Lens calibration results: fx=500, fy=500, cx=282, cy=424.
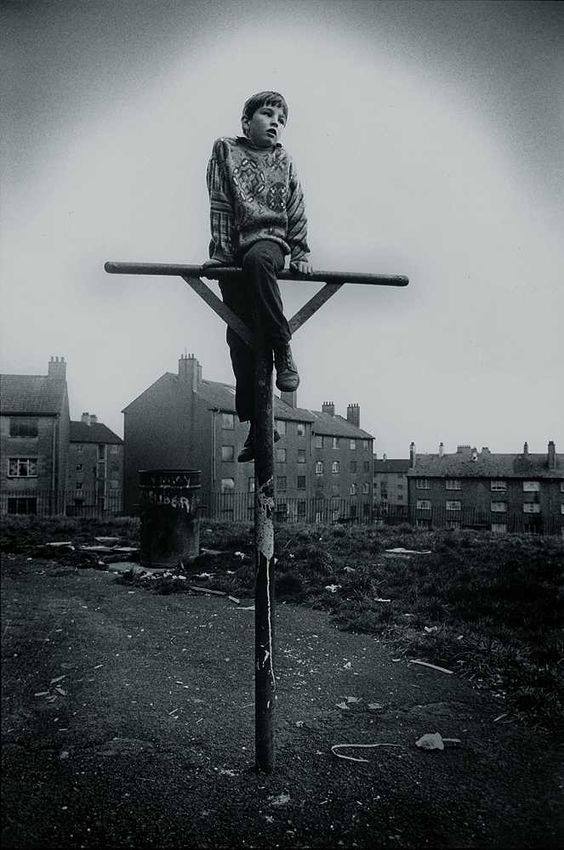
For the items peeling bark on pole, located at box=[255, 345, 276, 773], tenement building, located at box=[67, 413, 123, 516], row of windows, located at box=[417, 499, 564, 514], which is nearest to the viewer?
peeling bark on pole, located at box=[255, 345, 276, 773]

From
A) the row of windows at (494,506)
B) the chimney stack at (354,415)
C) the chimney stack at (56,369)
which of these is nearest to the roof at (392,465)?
the chimney stack at (354,415)

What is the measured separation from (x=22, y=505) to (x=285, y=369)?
3540 cm

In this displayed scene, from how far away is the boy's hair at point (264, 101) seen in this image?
118 inches

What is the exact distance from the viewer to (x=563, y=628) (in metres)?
5.52

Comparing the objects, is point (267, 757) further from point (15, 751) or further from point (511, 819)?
point (15, 751)

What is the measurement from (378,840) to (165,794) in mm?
1095

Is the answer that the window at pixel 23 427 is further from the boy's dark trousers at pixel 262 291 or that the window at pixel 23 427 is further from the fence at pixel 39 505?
the boy's dark trousers at pixel 262 291

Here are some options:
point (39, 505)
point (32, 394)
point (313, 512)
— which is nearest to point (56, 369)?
point (32, 394)

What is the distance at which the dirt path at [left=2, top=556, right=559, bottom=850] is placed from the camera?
2.40 m

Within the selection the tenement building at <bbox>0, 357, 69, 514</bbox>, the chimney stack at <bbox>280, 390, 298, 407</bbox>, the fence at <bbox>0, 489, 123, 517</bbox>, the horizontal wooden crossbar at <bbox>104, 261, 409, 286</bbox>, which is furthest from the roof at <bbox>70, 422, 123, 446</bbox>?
A: the horizontal wooden crossbar at <bbox>104, 261, 409, 286</bbox>

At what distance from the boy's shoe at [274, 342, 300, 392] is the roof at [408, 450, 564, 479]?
43.3 metres

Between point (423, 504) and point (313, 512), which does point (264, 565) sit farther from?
point (423, 504)

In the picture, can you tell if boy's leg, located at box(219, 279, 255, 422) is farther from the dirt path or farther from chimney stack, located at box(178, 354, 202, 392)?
chimney stack, located at box(178, 354, 202, 392)

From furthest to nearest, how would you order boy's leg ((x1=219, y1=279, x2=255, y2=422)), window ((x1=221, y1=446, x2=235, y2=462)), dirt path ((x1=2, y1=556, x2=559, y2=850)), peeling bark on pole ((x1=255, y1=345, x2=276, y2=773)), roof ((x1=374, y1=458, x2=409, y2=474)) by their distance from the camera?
roof ((x1=374, y1=458, x2=409, y2=474)) → window ((x1=221, y1=446, x2=235, y2=462)) → boy's leg ((x1=219, y1=279, x2=255, y2=422)) → peeling bark on pole ((x1=255, y1=345, x2=276, y2=773)) → dirt path ((x1=2, y1=556, x2=559, y2=850))
